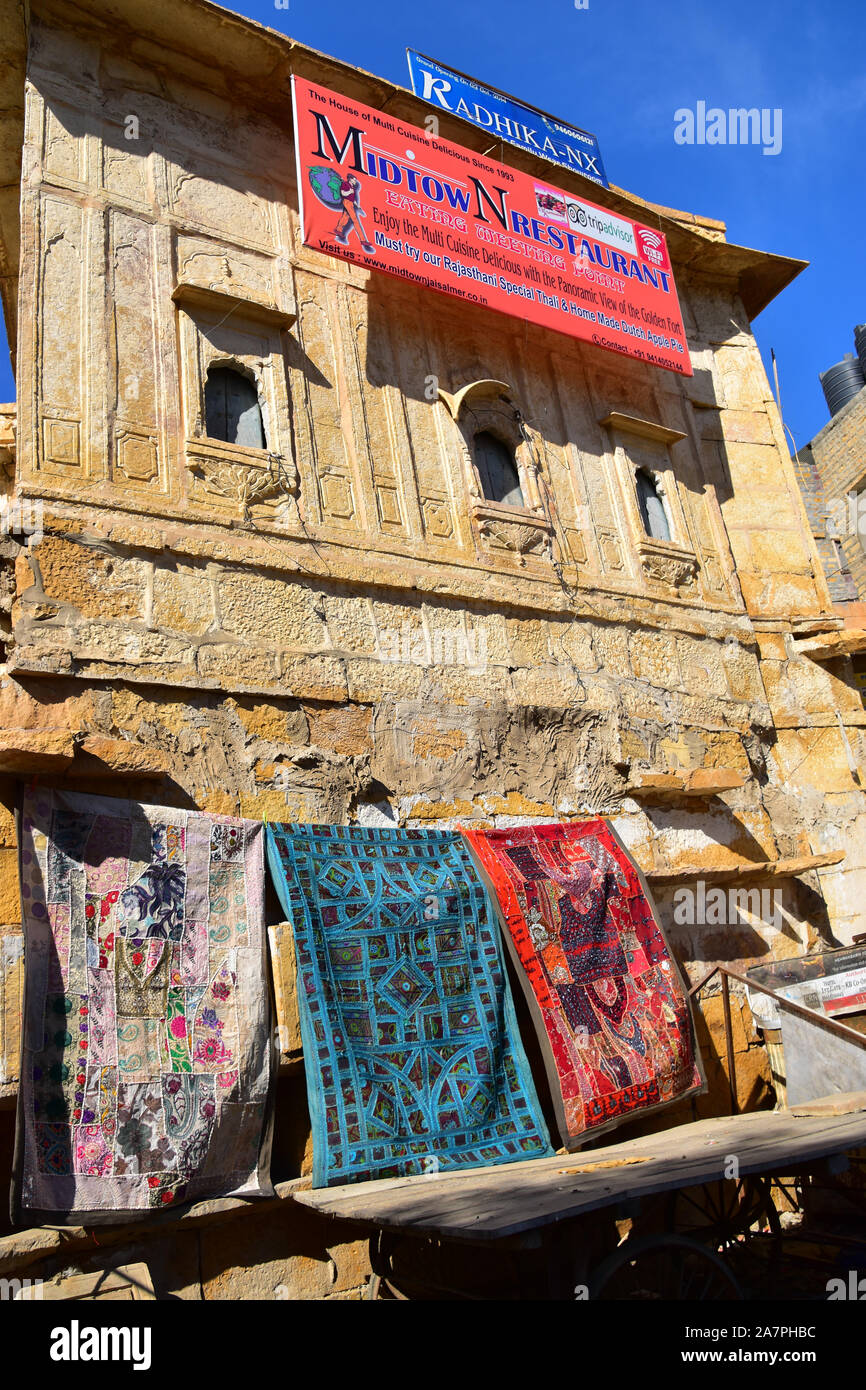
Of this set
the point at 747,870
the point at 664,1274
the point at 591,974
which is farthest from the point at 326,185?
the point at 664,1274

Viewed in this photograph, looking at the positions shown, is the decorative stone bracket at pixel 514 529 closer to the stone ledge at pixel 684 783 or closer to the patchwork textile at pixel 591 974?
the stone ledge at pixel 684 783

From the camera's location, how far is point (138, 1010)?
13.6ft

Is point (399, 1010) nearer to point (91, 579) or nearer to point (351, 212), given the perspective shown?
point (91, 579)

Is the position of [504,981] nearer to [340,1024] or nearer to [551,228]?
[340,1024]

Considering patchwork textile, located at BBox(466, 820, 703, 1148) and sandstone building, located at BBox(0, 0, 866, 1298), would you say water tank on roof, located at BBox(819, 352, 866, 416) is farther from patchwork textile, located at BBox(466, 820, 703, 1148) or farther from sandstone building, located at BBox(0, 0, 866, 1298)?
patchwork textile, located at BBox(466, 820, 703, 1148)

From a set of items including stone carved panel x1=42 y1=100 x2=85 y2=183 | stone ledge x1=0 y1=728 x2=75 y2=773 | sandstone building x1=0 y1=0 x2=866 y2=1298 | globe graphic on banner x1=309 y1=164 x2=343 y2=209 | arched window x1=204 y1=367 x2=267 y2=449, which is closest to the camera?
stone ledge x1=0 y1=728 x2=75 y2=773

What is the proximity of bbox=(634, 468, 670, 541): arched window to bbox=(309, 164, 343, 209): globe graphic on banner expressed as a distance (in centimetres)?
322

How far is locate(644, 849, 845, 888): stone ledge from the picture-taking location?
6.44m

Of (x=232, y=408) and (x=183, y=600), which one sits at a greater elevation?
(x=232, y=408)

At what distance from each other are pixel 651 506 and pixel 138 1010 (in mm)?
5958

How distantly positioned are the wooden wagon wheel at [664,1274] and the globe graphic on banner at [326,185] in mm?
6276

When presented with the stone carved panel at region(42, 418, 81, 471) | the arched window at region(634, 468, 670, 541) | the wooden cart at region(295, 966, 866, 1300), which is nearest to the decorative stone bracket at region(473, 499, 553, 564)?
the arched window at region(634, 468, 670, 541)

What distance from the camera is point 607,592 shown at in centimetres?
743
